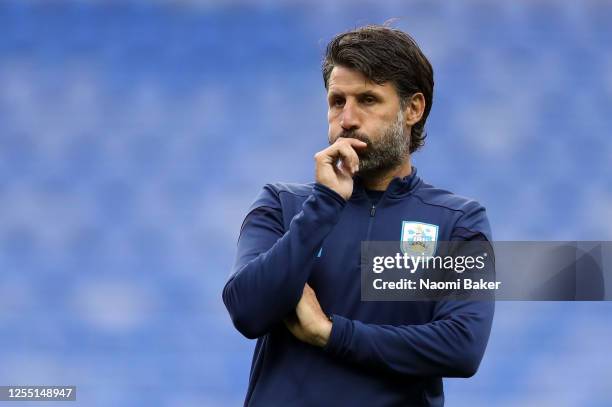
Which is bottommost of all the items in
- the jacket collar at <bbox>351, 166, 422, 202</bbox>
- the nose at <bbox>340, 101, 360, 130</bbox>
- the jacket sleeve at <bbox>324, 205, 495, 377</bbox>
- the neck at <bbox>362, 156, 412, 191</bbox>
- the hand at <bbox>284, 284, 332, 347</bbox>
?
the jacket sleeve at <bbox>324, 205, 495, 377</bbox>

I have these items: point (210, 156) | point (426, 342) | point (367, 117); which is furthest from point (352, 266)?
point (210, 156)

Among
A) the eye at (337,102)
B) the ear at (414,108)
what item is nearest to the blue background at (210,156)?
the ear at (414,108)

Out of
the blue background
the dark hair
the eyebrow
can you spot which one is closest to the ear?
the dark hair

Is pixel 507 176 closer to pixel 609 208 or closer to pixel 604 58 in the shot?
pixel 609 208

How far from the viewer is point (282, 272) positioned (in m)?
1.61

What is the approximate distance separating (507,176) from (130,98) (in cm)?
197

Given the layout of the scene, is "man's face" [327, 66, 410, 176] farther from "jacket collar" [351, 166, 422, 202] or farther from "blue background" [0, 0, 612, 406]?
"blue background" [0, 0, 612, 406]

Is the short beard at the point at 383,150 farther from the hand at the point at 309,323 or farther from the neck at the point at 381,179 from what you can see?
the hand at the point at 309,323

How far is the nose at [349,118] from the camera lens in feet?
5.80

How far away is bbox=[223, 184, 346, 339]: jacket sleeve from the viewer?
1610 millimetres

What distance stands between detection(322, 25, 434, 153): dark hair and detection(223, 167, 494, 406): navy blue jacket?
26 cm

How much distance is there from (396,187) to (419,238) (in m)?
0.12

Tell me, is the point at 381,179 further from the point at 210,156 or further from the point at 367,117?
the point at 210,156

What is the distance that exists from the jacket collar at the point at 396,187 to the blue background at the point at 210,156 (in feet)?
7.86
